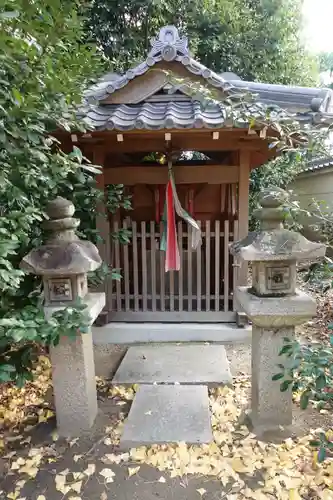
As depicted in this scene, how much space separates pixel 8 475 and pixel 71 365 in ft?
2.66

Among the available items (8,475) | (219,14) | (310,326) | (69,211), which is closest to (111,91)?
(69,211)

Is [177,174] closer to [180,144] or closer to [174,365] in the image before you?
[180,144]

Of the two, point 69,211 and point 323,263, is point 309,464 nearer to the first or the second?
point 323,263

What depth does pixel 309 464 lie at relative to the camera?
7.38 ft

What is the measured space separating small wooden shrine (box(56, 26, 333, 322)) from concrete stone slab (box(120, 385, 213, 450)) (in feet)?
4.97

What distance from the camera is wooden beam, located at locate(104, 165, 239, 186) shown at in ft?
14.5

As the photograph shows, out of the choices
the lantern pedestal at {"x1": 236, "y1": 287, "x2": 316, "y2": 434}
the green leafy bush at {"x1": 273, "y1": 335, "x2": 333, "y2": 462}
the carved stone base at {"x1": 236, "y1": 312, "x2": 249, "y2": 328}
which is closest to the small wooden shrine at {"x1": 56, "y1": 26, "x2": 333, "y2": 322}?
the carved stone base at {"x1": 236, "y1": 312, "x2": 249, "y2": 328}

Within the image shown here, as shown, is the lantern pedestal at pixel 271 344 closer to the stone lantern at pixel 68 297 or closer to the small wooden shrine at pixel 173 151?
the stone lantern at pixel 68 297

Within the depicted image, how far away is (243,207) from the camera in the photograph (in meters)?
4.43

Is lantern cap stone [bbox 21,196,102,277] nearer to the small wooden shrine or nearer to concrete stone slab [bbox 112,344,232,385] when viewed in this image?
the small wooden shrine

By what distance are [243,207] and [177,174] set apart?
1.00 m

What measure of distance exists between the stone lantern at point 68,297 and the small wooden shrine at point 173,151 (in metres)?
1.59

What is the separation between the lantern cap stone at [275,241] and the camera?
2.33 meters

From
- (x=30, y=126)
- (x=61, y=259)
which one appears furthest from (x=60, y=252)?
(x=30, y=126)
